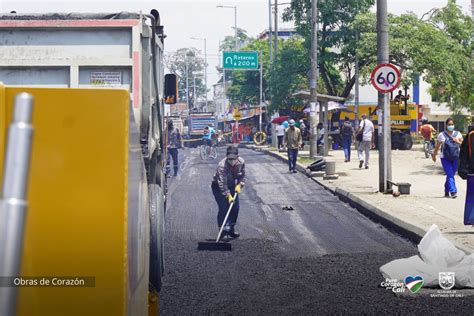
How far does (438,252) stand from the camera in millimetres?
9617

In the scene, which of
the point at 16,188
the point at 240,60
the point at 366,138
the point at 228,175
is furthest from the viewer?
the point at 240,60

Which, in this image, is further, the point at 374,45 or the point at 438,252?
the point at 374,45

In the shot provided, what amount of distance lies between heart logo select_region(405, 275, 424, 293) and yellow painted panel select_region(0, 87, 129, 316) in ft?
19.2

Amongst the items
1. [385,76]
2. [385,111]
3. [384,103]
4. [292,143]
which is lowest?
[292,143]

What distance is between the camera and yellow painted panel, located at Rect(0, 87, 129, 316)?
375cm

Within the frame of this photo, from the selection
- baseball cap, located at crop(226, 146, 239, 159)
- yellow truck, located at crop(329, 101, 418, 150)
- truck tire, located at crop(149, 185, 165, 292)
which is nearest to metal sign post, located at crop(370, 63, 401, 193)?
baseball cap, located at crop(226, 146, 239, 159)

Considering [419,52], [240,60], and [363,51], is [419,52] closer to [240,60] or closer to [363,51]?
[363,51]

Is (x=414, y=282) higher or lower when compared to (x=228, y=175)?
lower

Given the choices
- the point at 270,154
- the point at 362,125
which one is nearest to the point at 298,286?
the point at 362,125

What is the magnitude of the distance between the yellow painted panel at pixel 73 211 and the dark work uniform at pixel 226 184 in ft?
30.4

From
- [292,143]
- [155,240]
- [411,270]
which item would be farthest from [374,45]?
[155,240]

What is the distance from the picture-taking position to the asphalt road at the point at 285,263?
830cm

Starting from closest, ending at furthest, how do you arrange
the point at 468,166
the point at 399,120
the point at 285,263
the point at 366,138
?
the point at 285,263 → the point at 468,166 → the point at 366,138 → the point at 399,120

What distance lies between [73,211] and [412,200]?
14.7m
